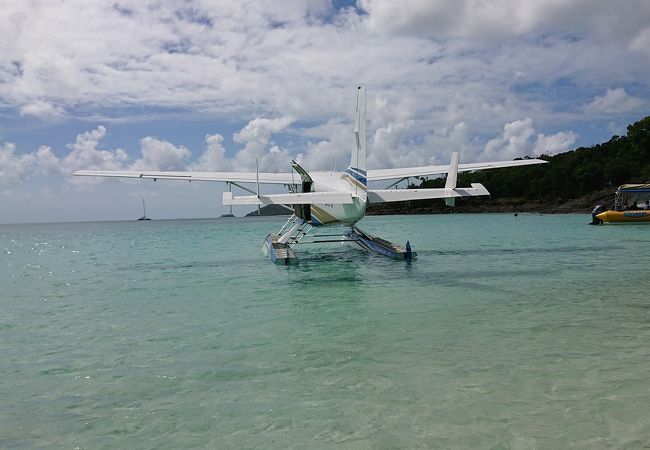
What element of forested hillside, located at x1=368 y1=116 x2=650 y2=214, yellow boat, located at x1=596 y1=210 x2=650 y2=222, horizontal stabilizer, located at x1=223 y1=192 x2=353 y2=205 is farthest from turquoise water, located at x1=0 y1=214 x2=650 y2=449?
forested hillside, located at x1=368 y1=116 x2=650 y2=214

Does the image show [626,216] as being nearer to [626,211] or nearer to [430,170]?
[626,211]

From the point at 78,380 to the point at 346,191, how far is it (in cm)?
1119

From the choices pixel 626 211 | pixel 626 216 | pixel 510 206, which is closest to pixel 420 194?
pixel 626 216

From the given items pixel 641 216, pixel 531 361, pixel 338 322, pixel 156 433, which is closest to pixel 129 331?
pixel 338 322

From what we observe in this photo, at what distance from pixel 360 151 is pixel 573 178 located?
76.2m

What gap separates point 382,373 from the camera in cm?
455

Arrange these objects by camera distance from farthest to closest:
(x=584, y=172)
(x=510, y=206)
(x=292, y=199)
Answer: (x=510, y=206) → (x=584, y=172) → (x=292, y=199)

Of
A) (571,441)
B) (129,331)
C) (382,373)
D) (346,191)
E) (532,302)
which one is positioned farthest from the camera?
(346,191)

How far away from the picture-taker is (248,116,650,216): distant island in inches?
2859

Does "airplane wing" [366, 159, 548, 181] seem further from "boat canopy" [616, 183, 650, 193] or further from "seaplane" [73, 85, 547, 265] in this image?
"boat canopy" [616, 183, 650, 193]

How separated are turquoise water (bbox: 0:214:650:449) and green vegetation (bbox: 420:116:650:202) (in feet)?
235

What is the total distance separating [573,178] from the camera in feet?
263

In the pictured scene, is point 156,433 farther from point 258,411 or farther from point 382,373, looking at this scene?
point 382,373

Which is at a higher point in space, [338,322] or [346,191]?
[346,191]
